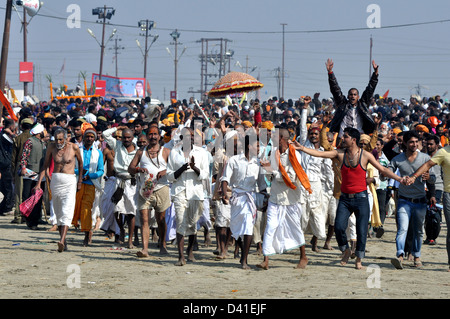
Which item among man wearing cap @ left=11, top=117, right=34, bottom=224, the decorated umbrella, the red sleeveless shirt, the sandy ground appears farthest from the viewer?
the decorated umbrella

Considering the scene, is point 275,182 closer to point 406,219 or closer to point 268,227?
point 268,227

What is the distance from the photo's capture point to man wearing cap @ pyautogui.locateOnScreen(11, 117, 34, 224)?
1650 centimetres

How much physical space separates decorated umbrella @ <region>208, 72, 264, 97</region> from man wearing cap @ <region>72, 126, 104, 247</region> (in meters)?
5.31

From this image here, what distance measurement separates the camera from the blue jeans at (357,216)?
1120 cm

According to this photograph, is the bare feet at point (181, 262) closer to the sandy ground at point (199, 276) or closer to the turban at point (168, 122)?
the sandy ground at point (199, 276)

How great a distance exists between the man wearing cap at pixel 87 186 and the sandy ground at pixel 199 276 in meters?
0.41

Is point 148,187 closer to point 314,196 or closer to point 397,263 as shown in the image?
point 314,196

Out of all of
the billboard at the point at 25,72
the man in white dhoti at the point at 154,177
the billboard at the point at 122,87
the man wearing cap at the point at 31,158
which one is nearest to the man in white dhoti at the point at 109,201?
the man in white dhoti at the point at 154,177

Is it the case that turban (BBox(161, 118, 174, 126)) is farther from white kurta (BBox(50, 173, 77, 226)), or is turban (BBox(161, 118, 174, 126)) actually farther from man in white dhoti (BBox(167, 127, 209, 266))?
man in white dhoti (BBox(167, 127, 209, 266))

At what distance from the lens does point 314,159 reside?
42.1 ft

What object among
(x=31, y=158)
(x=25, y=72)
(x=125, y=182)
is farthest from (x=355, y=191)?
(x=25, y=72)

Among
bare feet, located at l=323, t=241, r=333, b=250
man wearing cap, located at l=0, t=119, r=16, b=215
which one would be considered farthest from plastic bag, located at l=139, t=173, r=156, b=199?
man wearing cap, located at l=0, t=119, r=16, b=215

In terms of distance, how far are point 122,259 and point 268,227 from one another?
229 cm

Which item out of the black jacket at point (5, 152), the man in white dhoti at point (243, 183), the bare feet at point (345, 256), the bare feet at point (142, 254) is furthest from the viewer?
the black jacket at point (5, 152)
